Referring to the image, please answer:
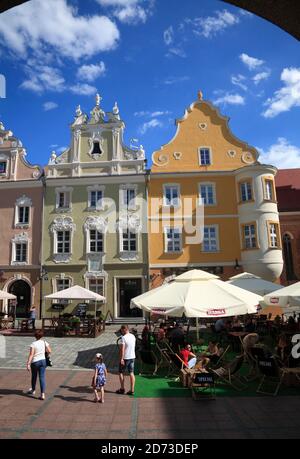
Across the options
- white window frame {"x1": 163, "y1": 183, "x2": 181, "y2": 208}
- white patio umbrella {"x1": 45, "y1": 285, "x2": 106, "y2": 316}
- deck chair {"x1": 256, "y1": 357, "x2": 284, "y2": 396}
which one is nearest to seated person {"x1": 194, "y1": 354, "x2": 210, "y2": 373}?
deck chair {"x1": 256, "y1": 357, "x2": 284, "y2": 396}

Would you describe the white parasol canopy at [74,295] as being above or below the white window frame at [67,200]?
below

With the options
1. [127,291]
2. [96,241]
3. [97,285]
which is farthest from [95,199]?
[127,291]

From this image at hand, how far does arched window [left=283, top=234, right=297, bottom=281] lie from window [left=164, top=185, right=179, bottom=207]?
9970 mm

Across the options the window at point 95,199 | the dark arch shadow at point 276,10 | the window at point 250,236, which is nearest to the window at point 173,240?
the window at point 250,236

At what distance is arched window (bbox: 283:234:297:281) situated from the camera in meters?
28.7

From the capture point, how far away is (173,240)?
25828 millimetres

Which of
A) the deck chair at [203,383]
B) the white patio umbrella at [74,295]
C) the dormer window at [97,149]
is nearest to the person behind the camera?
the deck chair at [203,383]

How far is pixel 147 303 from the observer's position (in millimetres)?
9938

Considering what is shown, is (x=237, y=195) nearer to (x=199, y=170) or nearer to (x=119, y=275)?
(x=199, y=170)

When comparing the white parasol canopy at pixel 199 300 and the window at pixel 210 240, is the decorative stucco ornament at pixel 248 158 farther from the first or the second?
the white parasol canopy at pixel 199 300

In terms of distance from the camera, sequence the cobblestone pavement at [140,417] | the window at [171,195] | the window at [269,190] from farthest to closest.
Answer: the window at [171,195]
the window at [269,190]
the cobblestone pavement at [140,417]

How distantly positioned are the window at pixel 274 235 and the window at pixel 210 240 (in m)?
3.85

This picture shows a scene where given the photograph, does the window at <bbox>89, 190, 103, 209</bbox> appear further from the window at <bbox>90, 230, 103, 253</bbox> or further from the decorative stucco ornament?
the decorative stucco ornament

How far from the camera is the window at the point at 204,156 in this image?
2698cm
